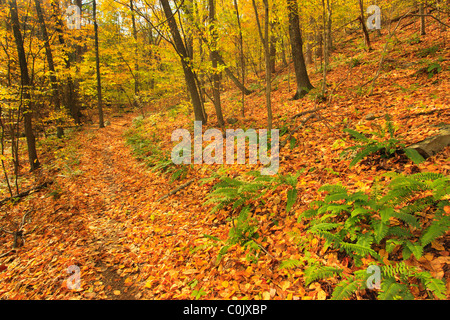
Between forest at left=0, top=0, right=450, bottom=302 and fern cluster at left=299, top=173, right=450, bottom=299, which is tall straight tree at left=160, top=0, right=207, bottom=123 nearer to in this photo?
forest at left=0, top=0, right=450, bottom=302

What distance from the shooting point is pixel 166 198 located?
5695 mm

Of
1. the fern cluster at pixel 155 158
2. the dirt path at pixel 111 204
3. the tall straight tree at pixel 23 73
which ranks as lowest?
the dirt path at pixel 111 204

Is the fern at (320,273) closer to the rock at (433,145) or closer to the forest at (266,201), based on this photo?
the forest at (266,201)

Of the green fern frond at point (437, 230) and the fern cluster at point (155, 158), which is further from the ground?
the fern cluster at point (155, 158)

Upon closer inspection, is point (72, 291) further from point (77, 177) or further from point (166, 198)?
point (77, 177)

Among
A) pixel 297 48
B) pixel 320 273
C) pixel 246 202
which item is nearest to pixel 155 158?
pixel 246 202

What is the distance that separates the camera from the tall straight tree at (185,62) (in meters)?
7.80

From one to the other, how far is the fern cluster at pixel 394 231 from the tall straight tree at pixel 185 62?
22.0 feet

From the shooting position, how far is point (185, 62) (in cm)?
835

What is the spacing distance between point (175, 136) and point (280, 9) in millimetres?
7028

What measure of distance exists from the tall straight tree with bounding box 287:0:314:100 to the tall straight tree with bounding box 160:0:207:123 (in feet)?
14.0

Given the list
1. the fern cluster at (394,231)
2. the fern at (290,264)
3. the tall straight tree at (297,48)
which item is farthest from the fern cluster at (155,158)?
the tall straight tree at (297,48)

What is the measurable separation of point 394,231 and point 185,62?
27.9 ft
